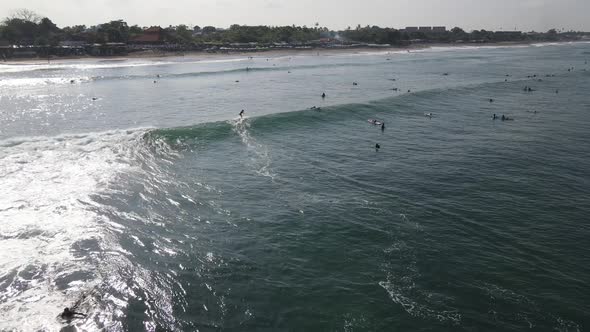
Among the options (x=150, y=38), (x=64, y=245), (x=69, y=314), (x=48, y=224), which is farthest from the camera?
(x=150, y=38)

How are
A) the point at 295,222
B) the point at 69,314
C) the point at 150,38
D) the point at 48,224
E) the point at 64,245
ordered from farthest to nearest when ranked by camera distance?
the point at 150,38, the point at 295,222, the point at 48,224, the point at 64,245, the point at 69,314

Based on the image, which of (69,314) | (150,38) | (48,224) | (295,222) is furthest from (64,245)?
(150,38)

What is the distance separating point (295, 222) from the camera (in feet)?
74.1

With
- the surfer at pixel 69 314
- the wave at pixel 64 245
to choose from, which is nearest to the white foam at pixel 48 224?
the wave at pixel 64 245

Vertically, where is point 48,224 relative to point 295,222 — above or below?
above

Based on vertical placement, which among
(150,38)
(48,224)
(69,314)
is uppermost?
(150,38)

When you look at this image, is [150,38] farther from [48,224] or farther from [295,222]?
[295,222]

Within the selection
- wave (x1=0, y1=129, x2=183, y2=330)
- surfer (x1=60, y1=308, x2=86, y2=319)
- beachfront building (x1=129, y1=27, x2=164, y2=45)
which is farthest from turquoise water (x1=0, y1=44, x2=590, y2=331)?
beachfront building (x1=129, y1=27, x2=164, y2=45)

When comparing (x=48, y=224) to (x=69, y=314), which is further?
(x=48, y=224)

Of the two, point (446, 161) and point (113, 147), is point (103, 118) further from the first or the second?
point (446, 161)

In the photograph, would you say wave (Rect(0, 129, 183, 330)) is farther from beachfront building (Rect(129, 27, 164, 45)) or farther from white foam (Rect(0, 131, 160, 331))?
beachfront building (Rect(129, 27, 164, 45))

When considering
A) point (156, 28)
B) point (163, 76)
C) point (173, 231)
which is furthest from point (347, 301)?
point (156, 28)

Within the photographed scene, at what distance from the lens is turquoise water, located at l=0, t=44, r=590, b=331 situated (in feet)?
51.0

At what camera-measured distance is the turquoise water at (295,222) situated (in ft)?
51.0
